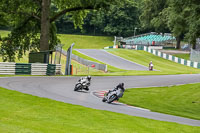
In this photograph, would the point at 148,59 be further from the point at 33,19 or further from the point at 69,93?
the point at 69,93

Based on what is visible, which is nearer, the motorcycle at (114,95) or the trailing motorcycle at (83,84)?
the motorcycle at (114,95)

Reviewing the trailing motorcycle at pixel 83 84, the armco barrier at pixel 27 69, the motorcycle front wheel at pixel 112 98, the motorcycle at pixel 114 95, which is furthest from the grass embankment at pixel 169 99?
the armco barrier at pixel 27 69

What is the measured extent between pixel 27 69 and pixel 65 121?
19457 mm

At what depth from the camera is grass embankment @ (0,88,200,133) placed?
30.8ft

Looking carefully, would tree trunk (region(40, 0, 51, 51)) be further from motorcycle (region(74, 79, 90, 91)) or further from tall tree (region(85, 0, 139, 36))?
tall tree (region(85, 0, 139, 36))

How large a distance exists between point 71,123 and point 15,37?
29125 mm

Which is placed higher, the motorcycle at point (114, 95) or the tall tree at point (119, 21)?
the tall tree at point (119, 21)

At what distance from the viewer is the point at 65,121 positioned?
10734mm

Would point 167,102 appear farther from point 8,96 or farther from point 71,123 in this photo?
point 71,123

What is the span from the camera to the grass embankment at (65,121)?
9.39 metres

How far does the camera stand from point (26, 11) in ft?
126

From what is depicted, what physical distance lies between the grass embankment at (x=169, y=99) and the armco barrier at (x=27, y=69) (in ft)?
30.5

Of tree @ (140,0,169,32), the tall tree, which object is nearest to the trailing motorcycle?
tree @ (140,0,169,32)

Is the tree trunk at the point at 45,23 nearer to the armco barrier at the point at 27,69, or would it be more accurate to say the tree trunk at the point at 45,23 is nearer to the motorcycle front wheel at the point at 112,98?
the armco barrier at the point at 27,69
